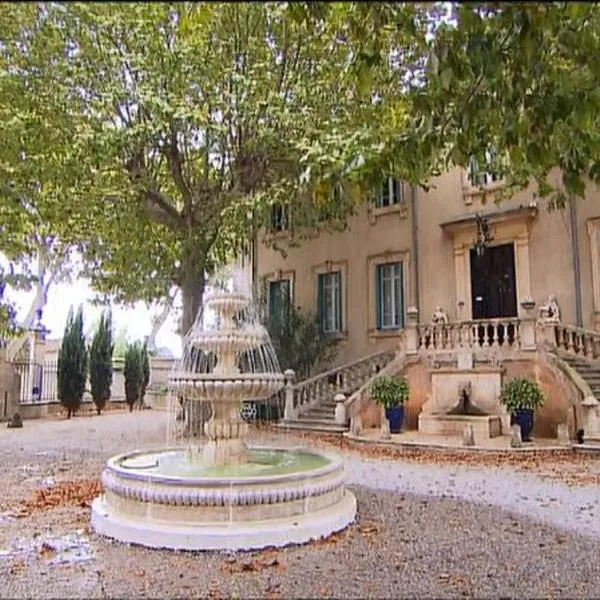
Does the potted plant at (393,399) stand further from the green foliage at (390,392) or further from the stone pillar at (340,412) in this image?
the stone pillar at (340,412)

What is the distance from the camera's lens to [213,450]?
6.64 metres

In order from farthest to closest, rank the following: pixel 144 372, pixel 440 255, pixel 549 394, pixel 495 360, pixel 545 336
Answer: pixel 144 372 < pixel 440 255 < pixel 495 360 < pixel 545 336 < pixel 549 394

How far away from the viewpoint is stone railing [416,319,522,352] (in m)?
13.5

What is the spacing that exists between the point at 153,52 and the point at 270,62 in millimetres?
2398

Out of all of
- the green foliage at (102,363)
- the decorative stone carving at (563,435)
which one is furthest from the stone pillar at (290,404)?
the green foliage at (102,363)

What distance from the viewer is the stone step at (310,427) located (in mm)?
13805

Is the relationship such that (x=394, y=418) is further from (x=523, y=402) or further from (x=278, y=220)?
(x=278, y=220)

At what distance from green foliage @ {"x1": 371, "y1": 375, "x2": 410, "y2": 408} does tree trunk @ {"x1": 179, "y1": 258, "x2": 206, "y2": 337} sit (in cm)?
434

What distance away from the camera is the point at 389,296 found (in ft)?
58.1

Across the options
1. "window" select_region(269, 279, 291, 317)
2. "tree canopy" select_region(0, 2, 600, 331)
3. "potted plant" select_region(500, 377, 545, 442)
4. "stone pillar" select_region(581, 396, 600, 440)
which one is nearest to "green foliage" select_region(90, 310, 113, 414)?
"tree canopy" select_region(0, 2, 600, 331)

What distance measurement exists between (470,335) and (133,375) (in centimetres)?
1395

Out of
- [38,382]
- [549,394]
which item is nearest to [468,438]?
[549,394]

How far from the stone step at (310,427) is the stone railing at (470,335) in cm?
274

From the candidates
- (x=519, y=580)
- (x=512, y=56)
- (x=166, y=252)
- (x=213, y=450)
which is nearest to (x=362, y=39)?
(x=512, y=56)
